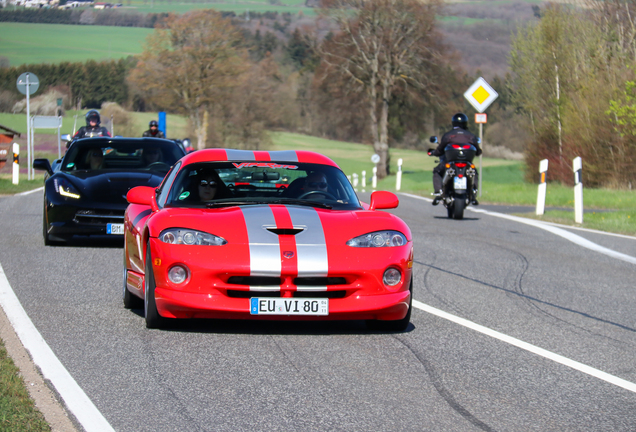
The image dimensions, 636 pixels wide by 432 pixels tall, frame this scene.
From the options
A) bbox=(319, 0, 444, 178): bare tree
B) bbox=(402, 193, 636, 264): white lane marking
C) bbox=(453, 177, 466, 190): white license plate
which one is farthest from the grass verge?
bbox=(319, 0, 444, 178): bare tree

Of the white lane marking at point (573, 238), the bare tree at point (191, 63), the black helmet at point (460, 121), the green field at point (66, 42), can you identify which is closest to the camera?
the white lane marking at point (573, 238)

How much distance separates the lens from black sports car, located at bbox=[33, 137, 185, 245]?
35.6 ft

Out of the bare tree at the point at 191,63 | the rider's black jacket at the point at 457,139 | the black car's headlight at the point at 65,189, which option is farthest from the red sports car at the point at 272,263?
the bare tree at the point at 191,63

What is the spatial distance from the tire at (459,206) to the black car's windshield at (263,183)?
928cm

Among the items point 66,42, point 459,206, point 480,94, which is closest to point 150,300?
point 459,206

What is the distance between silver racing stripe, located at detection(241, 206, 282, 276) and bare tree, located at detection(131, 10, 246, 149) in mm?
67265

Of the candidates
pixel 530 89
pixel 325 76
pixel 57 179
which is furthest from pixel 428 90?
pixel 57 179

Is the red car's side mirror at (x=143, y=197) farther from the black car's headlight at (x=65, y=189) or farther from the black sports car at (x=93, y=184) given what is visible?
the black car's headlight at (x=65, y=189)

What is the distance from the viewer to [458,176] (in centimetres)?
1597

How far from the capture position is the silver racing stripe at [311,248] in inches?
229

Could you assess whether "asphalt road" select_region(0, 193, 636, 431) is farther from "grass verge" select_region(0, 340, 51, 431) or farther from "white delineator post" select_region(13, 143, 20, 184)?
"white delineator post" select_region(13, 143, 20, 184)

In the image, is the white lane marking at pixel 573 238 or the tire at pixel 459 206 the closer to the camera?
the white lane marking at pixel 573 238

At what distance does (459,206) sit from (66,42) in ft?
257

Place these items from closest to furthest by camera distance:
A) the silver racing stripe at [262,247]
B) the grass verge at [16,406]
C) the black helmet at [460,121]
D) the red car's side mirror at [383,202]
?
→ the grass verge at [16,406], the silver racing stripe at [262,247], the red car's side mirror at [383,202], the black helmet at [460,121]
